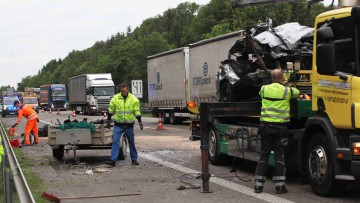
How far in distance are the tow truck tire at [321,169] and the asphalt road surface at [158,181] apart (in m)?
0.15

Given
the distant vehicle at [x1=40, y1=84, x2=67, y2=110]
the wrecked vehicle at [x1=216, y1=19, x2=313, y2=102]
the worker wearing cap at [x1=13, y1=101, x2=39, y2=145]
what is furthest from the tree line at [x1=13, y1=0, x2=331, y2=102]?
the distant vehicle at [x1=40, y1=84, x2=67, y2=110]

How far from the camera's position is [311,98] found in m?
8.17

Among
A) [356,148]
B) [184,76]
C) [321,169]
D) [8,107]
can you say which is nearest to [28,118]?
[184,76]

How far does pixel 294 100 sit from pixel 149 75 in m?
24.6

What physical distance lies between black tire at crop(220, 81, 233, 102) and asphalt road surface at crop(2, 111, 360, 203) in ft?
4.61

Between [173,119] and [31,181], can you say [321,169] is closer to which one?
[31,181]

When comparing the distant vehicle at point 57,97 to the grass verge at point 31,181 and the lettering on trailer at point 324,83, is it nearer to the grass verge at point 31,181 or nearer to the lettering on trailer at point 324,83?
the grass verge at point 31,181

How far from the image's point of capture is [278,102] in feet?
A: 26.5

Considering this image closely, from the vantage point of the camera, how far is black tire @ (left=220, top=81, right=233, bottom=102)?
11289 mm

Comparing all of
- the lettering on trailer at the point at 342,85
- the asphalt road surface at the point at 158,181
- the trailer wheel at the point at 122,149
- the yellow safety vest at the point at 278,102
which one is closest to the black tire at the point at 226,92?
the asphalt road surface at the point at 158,181

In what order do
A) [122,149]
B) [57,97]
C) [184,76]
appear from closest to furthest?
1. [122,149]
2. [184,76]
3. [57,97]

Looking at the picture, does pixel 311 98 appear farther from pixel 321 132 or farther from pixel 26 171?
pixel 26 171

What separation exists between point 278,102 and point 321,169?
1.29m

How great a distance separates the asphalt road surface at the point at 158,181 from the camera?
7.74m
